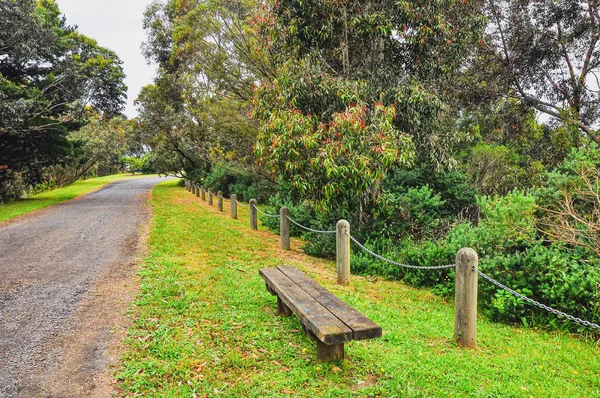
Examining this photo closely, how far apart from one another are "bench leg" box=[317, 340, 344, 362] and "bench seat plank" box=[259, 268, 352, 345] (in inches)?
9.8

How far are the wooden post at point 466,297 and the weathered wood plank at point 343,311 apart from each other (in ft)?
4.39

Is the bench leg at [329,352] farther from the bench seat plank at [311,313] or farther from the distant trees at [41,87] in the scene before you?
the distant trees at [41,87]

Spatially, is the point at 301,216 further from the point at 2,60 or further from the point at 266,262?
the point at 2,60

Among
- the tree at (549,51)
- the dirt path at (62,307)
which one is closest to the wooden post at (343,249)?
the dirt path at (62,307)

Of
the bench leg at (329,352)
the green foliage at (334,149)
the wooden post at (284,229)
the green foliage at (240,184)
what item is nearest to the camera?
the bench leg at (329,352)

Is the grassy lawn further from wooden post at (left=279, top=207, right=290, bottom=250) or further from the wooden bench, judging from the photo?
wooden post at (left=279, top=207, right=290, bottom=250)

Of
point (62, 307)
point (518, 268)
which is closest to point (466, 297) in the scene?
point (518, 268)

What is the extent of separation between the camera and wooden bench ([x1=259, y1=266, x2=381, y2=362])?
348 cm

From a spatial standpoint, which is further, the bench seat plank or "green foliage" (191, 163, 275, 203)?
"green foliage" (191, 163, 275, 203)

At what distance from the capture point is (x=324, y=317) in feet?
12.5

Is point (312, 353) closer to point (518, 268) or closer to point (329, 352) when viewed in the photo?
point (329, 352)

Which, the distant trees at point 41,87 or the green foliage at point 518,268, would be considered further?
the distant trees at point 41,87

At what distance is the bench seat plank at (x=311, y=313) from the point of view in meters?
3.45

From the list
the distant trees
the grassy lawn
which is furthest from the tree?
the distant trees
